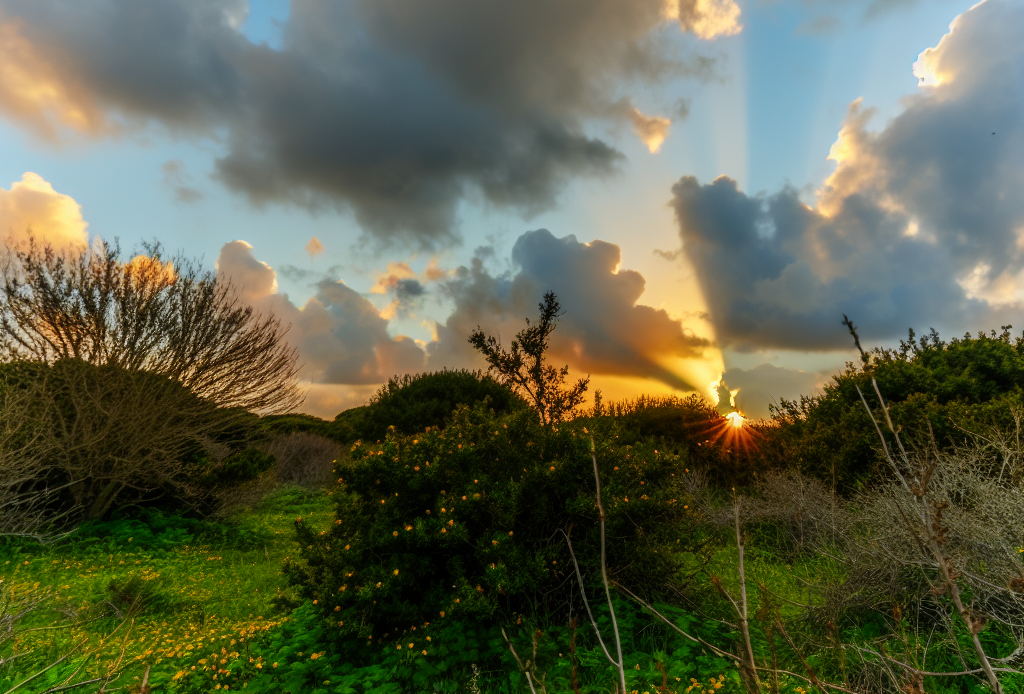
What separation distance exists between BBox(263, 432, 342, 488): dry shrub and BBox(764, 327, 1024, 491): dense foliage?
43.9ft

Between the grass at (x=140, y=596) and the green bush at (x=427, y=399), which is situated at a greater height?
the green bush at (x=427, y=399)

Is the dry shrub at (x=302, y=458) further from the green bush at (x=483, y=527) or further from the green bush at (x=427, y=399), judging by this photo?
the green bush at (x=483, y=527)

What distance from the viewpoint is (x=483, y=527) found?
5754mm

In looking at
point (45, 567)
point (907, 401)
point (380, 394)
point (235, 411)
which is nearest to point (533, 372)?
point (380, 394)

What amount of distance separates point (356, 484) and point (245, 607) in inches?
116

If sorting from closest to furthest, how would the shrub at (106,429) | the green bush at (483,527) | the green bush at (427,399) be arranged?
the green bush at (483,527)
the shrub at (106,429)
the green bush at (427,399)

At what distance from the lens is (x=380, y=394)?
17.7m

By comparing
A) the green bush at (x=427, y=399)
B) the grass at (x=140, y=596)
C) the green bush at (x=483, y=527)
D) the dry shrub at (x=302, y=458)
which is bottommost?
the grass at (x=140, y=596)

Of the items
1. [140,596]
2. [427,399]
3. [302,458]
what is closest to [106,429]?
[140,596]

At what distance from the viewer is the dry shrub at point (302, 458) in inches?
745

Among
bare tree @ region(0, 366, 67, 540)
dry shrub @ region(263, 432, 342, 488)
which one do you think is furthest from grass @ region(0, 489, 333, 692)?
dry shrub @ region(263, 432, 342, 488)

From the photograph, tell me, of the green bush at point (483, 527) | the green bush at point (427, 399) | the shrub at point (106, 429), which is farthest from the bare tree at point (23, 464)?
the green bush at point (427, 399)

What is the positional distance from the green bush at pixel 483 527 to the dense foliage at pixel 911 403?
15.9 ft

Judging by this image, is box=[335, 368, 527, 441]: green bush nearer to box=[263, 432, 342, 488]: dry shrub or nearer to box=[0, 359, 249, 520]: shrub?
box=[263, 432, 342, 488]: dry shrub
